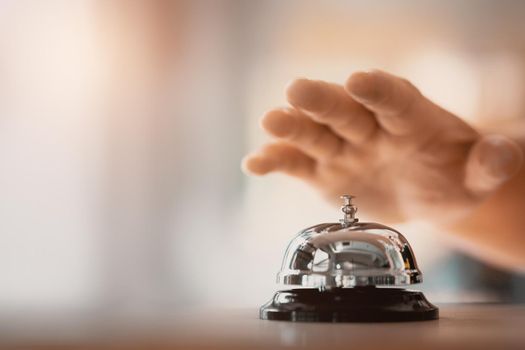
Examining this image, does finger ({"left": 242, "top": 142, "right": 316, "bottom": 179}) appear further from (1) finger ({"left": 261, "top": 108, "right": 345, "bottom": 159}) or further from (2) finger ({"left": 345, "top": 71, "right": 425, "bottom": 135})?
(2) finger ({"left": 345, "top": 71, "right": 425, "bottom": 135})

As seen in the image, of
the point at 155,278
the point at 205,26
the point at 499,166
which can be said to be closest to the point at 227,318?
the point at 499,166

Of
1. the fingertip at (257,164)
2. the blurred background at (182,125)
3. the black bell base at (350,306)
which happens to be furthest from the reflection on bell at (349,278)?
the blurred background at (182,125)

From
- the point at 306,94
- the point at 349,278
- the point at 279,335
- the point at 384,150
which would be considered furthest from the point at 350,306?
the point at 384,150

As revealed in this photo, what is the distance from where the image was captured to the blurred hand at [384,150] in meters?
0.87

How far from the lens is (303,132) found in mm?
969

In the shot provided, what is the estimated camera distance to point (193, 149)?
155 centimetres

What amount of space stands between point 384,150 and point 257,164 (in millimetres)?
156

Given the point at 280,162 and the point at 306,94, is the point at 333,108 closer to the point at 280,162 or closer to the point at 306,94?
the point at 306,94

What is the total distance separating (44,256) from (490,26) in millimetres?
922

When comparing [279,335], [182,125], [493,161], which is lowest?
[279,335]

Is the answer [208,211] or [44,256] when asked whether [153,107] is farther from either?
[44,256]

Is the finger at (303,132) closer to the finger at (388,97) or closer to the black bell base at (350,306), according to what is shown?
the finger at (388,97)

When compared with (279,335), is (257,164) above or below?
above

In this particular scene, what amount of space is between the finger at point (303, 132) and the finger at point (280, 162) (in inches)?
1.1
